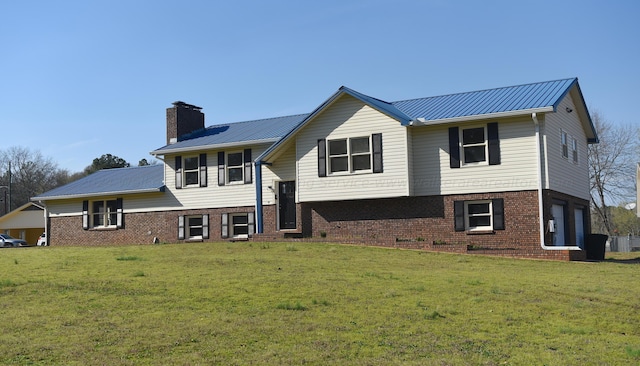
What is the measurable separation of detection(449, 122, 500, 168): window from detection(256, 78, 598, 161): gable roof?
2.16ft

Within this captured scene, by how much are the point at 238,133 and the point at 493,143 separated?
42.4 feet

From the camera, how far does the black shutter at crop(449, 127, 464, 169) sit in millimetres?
25484

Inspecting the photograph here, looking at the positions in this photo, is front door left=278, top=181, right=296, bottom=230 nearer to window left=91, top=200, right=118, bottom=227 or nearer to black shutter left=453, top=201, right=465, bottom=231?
black shutter left=453, top=201, right=465, bottom=231

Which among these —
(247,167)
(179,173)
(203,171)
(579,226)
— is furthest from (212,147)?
(579,226)

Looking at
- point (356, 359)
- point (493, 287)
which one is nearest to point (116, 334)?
point (356, 359)

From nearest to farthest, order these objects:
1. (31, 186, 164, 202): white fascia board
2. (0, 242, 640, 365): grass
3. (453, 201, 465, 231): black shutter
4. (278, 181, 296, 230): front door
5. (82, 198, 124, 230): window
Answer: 1. (0, 242, 640, 365): grass
2. (453, 201, 465, 231): black shutter
3. (278, 181, 296, 230): front door
4. (31, 186, 164, 202): white fascia board
5. (82, 198, 124, 230): window

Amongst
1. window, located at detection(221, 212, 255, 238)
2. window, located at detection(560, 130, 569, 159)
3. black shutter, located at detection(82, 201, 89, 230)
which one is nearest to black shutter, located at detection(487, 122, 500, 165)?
window, located at detection(560, 130, 569, 159)

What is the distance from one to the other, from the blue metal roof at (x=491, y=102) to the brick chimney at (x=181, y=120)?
38.2 feet

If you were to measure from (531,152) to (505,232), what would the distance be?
2905 mm

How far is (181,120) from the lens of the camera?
3509cm

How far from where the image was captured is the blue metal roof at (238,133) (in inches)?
1233

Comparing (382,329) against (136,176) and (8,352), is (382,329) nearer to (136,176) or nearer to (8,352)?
(8,352)

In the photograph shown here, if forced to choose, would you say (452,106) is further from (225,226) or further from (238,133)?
(225,226)

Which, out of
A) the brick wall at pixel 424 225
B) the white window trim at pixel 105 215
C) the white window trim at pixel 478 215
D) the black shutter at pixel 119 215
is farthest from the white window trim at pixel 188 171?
the white window trim at pixel 478 215
